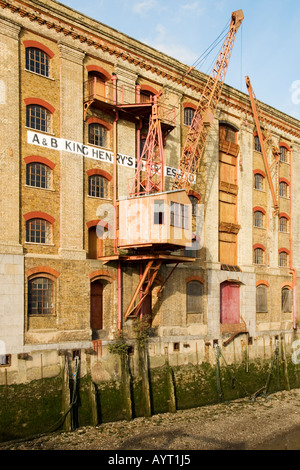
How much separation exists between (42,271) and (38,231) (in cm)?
164

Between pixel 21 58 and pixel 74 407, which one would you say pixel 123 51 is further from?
pixel 74 407

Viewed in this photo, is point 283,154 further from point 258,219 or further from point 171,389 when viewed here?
point 171,389

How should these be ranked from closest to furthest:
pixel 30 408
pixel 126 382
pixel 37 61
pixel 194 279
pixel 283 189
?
pixel 30 408
pixel 37 61
pixel 126 382
pixel 194 279
pixel 283 189

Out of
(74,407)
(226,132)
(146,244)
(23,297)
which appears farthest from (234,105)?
(74,407)

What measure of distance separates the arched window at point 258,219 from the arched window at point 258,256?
4.86 ft

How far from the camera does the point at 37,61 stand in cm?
1970

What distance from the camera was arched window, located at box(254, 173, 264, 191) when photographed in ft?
97.0

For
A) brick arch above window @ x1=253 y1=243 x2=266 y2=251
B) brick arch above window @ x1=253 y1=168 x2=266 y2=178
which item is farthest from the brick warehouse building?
brick arch above window @ x1=253 y1=168 x2=266 y2=178

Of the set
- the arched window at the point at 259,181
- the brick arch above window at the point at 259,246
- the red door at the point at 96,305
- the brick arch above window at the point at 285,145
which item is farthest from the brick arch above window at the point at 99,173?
the brick arch above window at the point at 285,145

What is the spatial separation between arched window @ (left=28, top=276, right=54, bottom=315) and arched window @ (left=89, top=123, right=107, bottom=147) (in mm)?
6580

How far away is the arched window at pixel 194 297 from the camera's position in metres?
24.1

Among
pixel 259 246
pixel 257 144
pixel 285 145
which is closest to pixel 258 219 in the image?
pixel 259 246

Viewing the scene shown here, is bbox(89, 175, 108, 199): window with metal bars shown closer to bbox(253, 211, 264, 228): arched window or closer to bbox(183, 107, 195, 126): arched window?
bbox(183, 107, 195, 126): arched window

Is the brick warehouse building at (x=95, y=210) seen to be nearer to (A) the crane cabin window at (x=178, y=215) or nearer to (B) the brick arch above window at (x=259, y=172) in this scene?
(B) the brick arch above window at (x=259, y=172)
